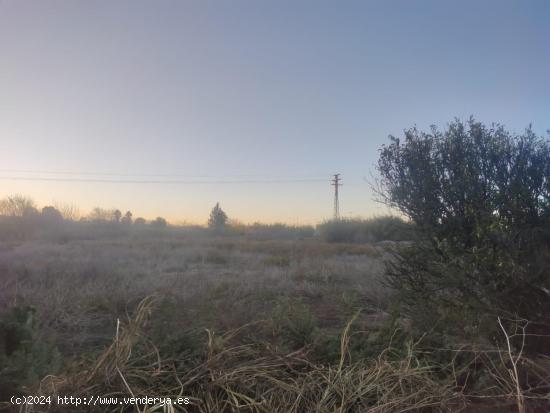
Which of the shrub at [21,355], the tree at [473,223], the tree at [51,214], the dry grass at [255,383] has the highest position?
the tree at [51,214]

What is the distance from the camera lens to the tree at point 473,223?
463cm

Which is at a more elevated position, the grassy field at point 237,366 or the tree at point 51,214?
the tree at point 51,214

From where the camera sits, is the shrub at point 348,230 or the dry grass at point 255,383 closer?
the dry grass at point 255,383

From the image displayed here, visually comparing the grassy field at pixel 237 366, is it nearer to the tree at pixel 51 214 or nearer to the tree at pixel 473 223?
the tree at pixel 473 223

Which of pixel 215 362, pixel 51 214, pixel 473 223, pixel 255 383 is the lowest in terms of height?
pixel 255 383

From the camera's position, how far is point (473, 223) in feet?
16.3

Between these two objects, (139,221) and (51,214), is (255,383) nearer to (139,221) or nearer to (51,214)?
(51,214)

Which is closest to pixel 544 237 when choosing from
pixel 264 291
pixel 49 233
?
pixel 264 291

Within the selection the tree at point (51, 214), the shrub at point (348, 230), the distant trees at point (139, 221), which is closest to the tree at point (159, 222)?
the distant trees at point (139, 221)

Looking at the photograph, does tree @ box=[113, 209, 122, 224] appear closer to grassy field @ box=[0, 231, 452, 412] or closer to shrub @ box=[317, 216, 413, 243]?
shrub @ box=[317, 216, 413, 243]

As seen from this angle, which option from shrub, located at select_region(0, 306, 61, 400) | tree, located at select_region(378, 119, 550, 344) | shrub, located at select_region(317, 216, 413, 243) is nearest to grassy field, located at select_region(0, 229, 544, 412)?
shrub, located at select_region(0, 306, 61, 400)

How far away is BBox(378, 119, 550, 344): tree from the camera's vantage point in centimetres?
463

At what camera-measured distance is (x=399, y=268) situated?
228 inches

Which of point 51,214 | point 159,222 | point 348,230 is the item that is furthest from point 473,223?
point 159,222
